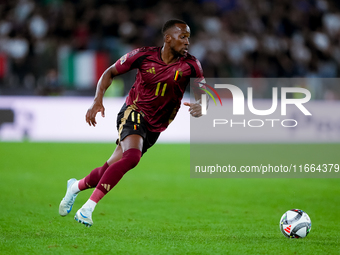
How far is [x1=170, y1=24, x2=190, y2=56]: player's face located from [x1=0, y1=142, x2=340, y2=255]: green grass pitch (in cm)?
201

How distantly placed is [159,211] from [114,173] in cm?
208

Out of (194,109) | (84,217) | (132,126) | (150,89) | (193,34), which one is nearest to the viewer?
(84,217)

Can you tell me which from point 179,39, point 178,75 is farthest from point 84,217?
point 179,39

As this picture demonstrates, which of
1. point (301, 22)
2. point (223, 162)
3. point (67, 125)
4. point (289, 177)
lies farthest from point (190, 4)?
point (289, 177)

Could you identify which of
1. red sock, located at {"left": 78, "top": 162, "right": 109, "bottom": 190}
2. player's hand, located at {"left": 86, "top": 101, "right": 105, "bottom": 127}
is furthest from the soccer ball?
player's hand, located at {"left": 86, "top": 101, "right": 105, "bottom": 127}

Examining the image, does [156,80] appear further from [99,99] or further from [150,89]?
[99,99]

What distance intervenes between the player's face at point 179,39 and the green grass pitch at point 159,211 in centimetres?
201

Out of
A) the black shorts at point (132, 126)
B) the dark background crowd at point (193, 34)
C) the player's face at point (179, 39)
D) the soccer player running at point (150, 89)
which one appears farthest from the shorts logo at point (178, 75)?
the dark background crowd at point (193, 34)

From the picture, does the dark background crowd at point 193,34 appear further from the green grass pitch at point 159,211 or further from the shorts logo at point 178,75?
the shorts logo at point 178,75

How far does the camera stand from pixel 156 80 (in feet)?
19.0

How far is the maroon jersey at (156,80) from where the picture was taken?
228 inches

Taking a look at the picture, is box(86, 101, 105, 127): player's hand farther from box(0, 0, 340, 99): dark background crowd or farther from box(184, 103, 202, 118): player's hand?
box(0, 0, 340, 99): dark background crowd

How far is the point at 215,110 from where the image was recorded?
15180 mm

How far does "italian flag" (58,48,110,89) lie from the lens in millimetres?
16266
